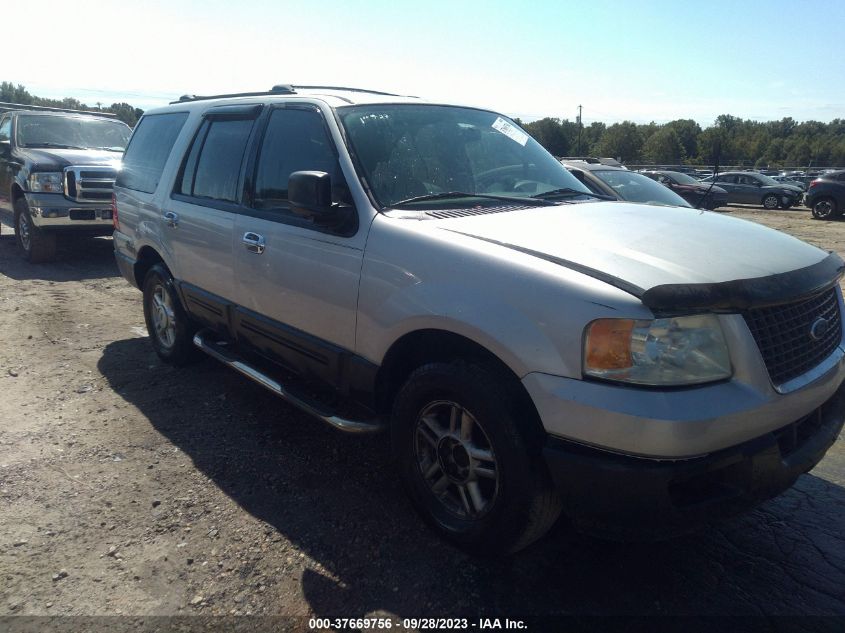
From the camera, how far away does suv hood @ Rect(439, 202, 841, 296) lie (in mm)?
2312

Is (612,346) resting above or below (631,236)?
below

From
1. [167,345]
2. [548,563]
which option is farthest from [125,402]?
[548,563]

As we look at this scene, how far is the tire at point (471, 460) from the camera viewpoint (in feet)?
7.90

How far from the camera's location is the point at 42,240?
30.3 ft

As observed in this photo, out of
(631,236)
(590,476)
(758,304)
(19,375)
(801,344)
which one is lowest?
(19,375)

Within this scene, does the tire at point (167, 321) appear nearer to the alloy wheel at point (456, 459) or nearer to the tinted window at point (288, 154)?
the tinted window at point (288, 154)

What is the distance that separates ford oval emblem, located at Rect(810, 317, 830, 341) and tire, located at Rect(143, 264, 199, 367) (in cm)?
402

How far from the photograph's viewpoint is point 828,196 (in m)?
21.3

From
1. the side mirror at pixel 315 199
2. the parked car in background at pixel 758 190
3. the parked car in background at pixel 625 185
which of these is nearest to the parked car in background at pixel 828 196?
the parked car in background at pixel 758 190

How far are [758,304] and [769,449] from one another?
1.71 feet

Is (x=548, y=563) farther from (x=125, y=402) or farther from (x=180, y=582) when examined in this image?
(x=125, y=402)

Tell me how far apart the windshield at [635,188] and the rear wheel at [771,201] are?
21.0m

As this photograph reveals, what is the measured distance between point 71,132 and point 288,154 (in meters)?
8.82

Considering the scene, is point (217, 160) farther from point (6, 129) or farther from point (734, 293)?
point (6, 129)
